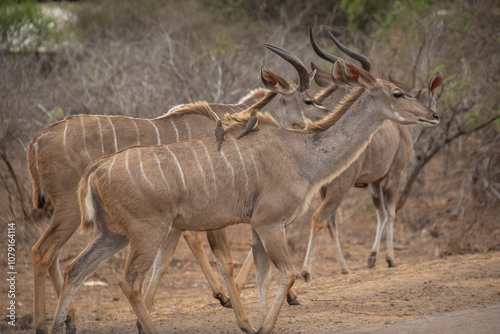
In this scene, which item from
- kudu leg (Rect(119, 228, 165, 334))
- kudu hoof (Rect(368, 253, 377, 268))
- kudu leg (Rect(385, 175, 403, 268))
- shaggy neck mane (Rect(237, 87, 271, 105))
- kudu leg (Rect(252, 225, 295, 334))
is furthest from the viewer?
kudu leg (Rect(385, 175, 403, 268))

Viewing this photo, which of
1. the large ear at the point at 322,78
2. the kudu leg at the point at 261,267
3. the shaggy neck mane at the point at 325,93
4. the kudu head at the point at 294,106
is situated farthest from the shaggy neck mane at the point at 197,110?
the large ear at the point at 322,78

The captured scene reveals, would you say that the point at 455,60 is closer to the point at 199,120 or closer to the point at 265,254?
the point at 199,120

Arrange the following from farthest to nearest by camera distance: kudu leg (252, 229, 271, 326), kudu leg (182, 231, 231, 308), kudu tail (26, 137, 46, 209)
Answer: kudu leg (182, 231, 231, 308), kudu tail (26, 137, 46, 209), kudu leg (252, 229, 271, 326)

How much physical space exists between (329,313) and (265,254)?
709 mm

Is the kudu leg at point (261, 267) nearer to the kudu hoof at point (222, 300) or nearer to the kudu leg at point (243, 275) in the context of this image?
the kudu leg at point (243, 275)

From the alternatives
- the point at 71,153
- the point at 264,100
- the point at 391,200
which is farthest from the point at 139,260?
the point at 391,200

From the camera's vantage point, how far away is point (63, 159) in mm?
4598

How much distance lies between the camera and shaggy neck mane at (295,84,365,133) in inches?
173

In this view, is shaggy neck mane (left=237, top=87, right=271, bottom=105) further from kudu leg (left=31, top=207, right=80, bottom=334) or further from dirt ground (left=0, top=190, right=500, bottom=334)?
kudu leg (left=31, top=207, right=80, bottom=334)

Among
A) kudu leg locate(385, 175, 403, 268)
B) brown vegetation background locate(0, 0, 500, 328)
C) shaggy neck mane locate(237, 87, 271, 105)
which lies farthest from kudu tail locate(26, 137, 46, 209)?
kudu leg locate(385, 175, 403, 268)

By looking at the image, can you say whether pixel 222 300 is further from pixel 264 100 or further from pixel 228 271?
pixel 264 100

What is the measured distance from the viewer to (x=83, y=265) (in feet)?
12.7

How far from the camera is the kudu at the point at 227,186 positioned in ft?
12.3

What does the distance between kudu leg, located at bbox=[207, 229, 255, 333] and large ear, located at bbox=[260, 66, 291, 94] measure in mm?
1399
